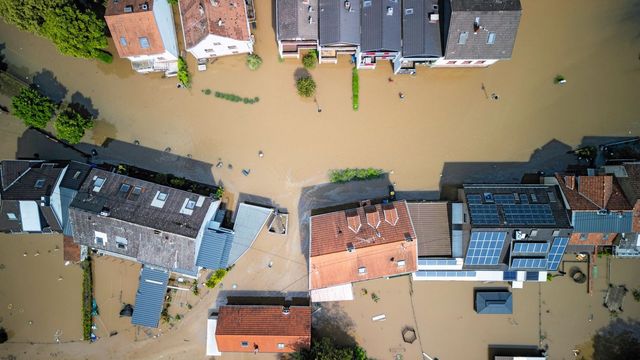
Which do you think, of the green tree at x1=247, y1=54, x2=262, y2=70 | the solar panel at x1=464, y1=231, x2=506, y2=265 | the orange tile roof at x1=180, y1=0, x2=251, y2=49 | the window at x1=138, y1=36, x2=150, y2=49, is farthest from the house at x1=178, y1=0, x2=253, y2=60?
the solar panel at x1=464, y1=231, x2=506, y2=265

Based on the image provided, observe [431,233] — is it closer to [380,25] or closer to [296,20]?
[380,25]

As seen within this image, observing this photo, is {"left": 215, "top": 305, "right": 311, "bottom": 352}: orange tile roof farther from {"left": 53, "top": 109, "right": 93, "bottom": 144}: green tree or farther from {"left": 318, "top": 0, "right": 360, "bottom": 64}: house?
{"left": 318, "top": 0, "right": 360, "bottom": 64}: house

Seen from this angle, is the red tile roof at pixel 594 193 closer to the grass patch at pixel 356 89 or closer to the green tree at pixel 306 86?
the grass patch at pixel 356 89

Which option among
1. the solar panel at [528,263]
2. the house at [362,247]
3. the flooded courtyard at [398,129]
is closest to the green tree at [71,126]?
the flooded courtyard at [398,129]

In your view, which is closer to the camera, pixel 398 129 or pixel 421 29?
pixel 421 29

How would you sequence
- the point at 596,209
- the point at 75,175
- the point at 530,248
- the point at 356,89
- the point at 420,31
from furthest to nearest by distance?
the point at 356,89 < the point at 75,175 < the point at 420,31 < the point at 596,209 < the point at 530,248

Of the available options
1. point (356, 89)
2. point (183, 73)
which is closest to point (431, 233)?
point (356, 89)
